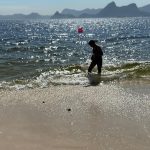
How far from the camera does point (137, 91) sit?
45.2 feet

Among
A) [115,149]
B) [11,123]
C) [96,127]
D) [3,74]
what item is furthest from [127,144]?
[3,74]

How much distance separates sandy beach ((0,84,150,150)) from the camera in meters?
8.06

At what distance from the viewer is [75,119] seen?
9.88 meters

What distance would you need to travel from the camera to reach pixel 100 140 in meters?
8.22

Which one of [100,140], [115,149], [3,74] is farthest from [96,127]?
[3,74]

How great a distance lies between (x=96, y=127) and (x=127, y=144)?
1.32m

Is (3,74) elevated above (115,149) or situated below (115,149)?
below

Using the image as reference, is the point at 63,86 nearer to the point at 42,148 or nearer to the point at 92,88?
the point at 92,88

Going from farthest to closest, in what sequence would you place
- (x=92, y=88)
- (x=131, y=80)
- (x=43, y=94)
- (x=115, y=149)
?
(x=131, y=80), (x=92, y=88), (x=43, y=94), (x=115, y=149)

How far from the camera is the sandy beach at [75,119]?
8062 mm

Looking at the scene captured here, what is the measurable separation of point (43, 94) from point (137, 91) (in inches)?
124

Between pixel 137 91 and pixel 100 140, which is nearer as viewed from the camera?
pixel 100 140

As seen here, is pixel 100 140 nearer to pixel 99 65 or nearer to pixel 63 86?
pixel 63 86

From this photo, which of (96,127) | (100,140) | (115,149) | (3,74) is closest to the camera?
(115,149)
